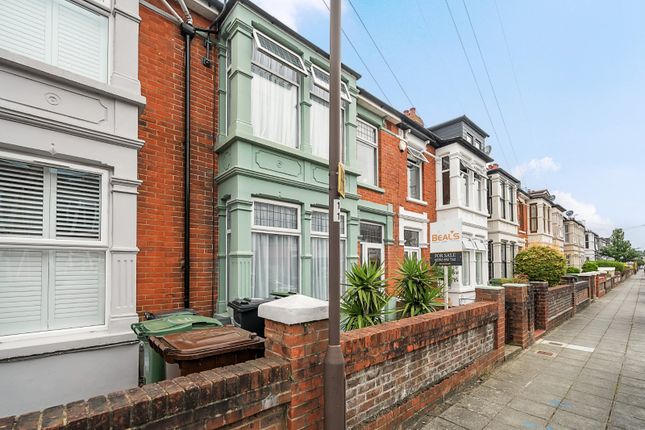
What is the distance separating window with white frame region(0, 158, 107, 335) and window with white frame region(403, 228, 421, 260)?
9094 mm

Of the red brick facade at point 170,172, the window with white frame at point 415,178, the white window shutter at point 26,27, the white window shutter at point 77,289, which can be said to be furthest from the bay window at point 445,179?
the white window shutter at point 26,27

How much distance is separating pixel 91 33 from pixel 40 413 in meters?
5.16

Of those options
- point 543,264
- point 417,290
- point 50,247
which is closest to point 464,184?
point 543,264

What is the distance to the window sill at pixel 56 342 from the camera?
12.2 ft

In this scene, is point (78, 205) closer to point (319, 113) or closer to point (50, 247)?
point (50, 247)

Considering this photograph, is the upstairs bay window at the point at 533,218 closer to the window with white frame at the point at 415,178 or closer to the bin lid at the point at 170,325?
the window with white frame at the point at 415,178

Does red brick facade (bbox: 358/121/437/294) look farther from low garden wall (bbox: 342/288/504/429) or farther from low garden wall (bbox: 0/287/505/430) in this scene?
low garden wall (bbox: 0/287/505/430)

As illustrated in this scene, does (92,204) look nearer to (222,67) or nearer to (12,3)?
(12,3)

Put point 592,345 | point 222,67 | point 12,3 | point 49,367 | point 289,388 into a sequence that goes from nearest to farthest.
A: point 289,388, point 49,367, point 12,3, point 222,67, point 592,345

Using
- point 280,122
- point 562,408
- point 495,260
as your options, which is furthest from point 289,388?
point 495,260

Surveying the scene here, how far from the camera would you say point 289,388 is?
2568mm

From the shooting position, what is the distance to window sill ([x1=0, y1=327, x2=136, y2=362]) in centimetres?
371

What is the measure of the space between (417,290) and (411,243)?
607 centimetres

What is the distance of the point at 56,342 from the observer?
3.94 metres
